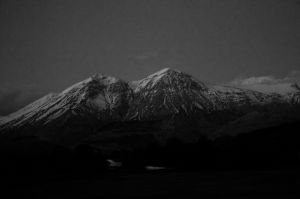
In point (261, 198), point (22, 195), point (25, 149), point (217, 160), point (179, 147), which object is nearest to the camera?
point (261, 198)

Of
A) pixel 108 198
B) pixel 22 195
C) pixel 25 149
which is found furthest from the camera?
pixel 25 149

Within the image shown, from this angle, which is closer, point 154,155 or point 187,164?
point 187,164

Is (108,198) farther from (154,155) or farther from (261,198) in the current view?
(154,155)

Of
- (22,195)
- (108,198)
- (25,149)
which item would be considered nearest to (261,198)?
(108,198)

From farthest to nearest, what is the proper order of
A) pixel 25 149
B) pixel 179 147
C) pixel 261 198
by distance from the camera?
pixel 179 147 → pixel 25 149 → pixel 261 198

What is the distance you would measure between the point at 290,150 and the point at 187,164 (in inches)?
1653

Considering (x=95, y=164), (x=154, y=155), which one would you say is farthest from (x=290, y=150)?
(x=95, y=164)

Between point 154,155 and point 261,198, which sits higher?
point 154,155

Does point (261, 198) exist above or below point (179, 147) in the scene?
below

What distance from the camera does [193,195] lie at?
62.5 m

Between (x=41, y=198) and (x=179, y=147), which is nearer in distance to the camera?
(x=41, y=198)

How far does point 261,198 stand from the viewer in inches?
2219

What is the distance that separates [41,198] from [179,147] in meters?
131

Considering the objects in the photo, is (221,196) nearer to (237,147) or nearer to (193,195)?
(193,195)
